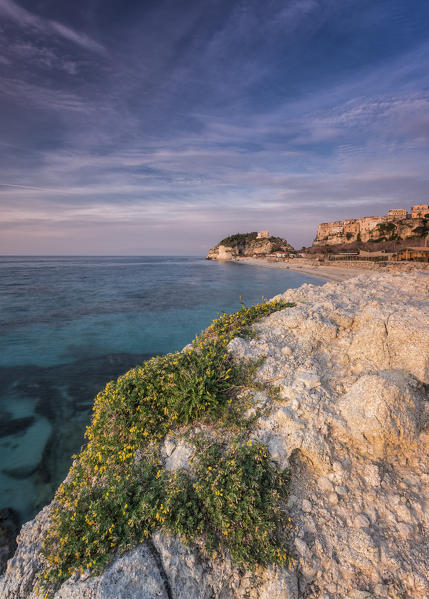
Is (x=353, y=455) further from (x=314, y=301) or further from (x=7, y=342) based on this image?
(x=7, y=342)

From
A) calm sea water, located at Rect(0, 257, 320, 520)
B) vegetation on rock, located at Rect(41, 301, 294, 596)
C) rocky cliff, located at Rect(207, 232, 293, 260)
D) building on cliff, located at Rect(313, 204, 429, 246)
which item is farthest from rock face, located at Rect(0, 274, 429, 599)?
rocky cliff, located at Rect(207, 232, 293, 260)

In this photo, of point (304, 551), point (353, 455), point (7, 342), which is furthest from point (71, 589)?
point (7, 342)

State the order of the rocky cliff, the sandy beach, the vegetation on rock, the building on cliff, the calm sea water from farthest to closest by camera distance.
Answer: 1. the rocky cliff
2. the building on cliff
3. the sandy beach
4. the calm sea water
5. the vegetation on rock

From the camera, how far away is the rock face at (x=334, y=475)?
2463 mm

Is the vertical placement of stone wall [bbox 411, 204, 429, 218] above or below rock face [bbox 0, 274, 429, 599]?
above

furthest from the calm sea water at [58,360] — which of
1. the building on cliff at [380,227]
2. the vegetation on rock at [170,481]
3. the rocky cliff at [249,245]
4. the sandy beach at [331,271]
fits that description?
the rocky cliff at [249,245]

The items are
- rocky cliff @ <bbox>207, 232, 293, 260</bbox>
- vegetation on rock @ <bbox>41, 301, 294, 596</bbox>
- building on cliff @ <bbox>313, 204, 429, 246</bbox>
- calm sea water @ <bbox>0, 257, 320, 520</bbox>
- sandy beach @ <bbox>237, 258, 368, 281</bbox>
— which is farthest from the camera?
rocky cliff @ <bbox>207, 232, 293, 260</bbox>

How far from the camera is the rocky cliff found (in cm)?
12294

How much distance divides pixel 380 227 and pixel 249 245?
60867 millimetres

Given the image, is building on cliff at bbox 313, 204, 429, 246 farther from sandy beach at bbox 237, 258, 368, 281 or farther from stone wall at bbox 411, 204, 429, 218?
sandy beach at bbox 237, 258, 368, 281

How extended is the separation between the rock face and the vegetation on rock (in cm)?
17

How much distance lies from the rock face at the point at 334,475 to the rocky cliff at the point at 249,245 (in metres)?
120

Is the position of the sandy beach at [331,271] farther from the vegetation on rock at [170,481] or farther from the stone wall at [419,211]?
the stone wall at [419,211]

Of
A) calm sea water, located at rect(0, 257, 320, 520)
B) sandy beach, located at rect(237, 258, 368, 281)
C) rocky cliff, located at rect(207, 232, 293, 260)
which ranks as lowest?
calm sea water, located at rect(0, 257, 320, 520)
